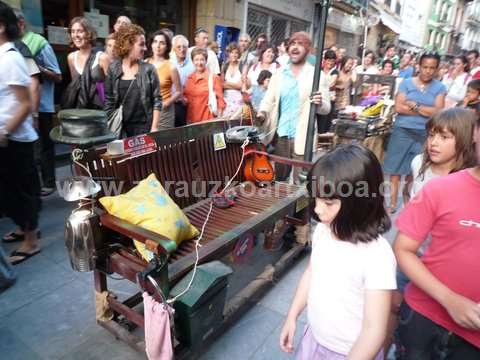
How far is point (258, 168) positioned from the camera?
3.55 metres

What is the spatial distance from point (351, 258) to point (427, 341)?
476 millimetres

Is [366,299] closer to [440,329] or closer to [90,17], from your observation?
[440,329]

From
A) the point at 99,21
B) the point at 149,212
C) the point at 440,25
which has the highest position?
the point at 440,25

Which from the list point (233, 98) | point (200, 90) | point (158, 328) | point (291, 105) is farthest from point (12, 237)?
point (233, 98)

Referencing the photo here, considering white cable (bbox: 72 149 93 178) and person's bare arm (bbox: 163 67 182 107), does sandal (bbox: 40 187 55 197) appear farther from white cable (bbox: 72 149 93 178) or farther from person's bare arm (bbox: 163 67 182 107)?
white cable (bbox: 72 149 93 178)

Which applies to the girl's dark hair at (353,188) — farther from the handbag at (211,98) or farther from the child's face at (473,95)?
the child's face at (473,95)

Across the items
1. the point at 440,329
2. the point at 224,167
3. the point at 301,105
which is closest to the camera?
the point at 440,329

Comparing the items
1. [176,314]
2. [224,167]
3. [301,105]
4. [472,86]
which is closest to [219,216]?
[224,167]

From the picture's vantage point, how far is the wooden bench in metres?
1.99

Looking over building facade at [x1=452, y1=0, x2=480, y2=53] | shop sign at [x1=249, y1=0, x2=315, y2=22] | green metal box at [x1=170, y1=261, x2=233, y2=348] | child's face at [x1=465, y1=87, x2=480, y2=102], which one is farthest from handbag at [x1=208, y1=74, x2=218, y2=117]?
building facade at [x1=452, y1=0, x2=480, y2=53]

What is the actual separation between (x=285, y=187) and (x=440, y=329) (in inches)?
88.5

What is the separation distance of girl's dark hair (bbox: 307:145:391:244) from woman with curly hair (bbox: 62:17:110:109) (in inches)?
124

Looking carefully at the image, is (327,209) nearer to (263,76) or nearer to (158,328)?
(158,328)

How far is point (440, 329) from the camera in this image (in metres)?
1.30
